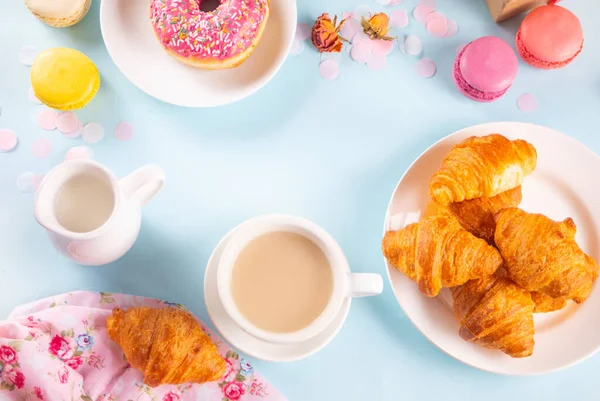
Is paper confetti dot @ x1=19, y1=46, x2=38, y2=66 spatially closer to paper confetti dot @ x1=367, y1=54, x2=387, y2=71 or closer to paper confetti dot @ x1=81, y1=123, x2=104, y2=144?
paper confetti dot @ x1=81, y1=123, x2=104, y2=144

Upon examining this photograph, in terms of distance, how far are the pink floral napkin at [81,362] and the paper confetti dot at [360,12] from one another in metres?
0.70

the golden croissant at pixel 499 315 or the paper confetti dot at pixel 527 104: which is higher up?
the paper confetti dot at pixel 527 104

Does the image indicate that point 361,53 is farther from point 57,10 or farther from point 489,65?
point 57,10

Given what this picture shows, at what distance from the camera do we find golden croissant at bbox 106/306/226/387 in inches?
39.3

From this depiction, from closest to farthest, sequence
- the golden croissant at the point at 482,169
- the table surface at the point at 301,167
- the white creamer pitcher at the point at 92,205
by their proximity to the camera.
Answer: the white creamer pitcher at the point at 92,205, the golden croissant at the point at 482,169, the table surface at the point at 301,167

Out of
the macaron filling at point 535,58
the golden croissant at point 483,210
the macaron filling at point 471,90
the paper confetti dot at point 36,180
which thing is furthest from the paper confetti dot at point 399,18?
the paper confetti dot at point 36,180

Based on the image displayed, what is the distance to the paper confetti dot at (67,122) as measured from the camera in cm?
115

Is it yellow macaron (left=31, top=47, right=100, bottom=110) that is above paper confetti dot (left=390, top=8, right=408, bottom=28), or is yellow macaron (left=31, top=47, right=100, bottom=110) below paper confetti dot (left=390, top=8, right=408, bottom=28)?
above

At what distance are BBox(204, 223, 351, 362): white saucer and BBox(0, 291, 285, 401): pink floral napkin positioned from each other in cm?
9

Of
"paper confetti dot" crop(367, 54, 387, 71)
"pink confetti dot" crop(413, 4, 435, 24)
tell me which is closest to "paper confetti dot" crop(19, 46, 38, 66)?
"paper confetti dot" crop(367, 54, 387, 71)

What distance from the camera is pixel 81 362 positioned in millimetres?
1057

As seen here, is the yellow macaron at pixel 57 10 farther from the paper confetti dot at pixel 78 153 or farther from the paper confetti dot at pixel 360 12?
the paper confetti dot at pixel 360 12

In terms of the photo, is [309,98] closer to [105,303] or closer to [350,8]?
[350,8]

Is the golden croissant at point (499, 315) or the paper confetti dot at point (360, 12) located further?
the paper confetti dot at point (360, 12)
